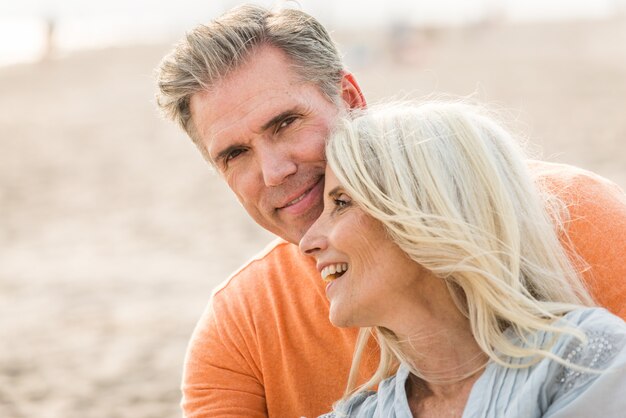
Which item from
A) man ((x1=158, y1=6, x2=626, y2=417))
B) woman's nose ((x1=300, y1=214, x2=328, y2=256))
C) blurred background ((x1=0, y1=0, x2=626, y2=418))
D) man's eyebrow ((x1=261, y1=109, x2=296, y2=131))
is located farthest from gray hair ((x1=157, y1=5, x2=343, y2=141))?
woman's nose ((x1=300, y1=214, x2=328, y2=256))

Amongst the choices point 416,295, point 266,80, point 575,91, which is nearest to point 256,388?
point 416,295

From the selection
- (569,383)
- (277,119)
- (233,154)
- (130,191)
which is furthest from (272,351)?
(130,191)

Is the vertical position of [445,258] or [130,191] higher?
[130,191]

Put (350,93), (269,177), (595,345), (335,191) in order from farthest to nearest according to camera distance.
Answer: (350,93) → (269,177) → (335,191) → (595,345)

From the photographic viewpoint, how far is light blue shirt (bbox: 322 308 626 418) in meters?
2.02

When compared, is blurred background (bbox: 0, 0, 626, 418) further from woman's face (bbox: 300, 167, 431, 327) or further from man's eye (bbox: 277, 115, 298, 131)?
woman's face (bbox: 300, 167, 431, 327)

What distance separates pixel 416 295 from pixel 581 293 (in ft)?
1.42

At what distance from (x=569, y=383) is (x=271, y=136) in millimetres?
1219

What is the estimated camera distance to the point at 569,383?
2.08 metres

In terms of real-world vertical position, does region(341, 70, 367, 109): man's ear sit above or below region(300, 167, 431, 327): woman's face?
above

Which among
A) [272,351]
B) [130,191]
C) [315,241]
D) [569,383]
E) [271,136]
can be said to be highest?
[130,191]

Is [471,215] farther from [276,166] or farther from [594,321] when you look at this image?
[276,166]

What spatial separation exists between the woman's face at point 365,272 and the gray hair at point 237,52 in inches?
27.7

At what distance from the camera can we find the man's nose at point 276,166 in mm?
2746
